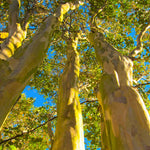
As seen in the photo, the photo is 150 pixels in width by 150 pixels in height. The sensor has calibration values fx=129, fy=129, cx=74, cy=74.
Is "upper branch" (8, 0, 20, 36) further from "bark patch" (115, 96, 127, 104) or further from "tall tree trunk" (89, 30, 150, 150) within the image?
"bark patch" (115, 96, 127, 104)

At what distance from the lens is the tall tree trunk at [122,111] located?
1500 millimetres

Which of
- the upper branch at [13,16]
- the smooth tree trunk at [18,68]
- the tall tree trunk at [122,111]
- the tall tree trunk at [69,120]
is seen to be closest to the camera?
the tall tree trunk at [122,111]

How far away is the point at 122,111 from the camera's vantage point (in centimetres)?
181

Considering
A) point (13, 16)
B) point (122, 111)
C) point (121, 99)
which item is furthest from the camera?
point (13, 16)

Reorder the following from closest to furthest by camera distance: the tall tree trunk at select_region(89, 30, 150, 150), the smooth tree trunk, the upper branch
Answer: the tall tree trunk at select_region(89, 30, 150, 150)
the smooth tree trunk
the upper branch

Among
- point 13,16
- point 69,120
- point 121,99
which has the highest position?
point 13,16

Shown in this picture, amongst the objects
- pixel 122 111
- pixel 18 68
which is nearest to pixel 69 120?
pixel 122 111

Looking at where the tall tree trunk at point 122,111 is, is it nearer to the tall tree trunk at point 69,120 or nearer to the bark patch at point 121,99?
the bark patch at point 121,99

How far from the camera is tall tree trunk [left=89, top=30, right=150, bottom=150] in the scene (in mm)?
1500

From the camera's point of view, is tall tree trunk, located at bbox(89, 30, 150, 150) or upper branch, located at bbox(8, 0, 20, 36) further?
upper branch, located at bbox(8, 0, 20, 36)

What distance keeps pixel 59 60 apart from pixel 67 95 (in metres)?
7.07

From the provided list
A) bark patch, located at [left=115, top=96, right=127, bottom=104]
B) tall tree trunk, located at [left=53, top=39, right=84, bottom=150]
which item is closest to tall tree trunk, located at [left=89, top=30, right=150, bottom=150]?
bark patch, located at [left=115, top=96, right=127, bottom=104]

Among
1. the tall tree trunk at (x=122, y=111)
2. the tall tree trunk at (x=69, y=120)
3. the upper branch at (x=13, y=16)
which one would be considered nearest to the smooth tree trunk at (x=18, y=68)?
the tall tree trunk at (x=69, y=120)

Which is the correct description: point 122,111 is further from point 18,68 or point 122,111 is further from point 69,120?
point 18,68
